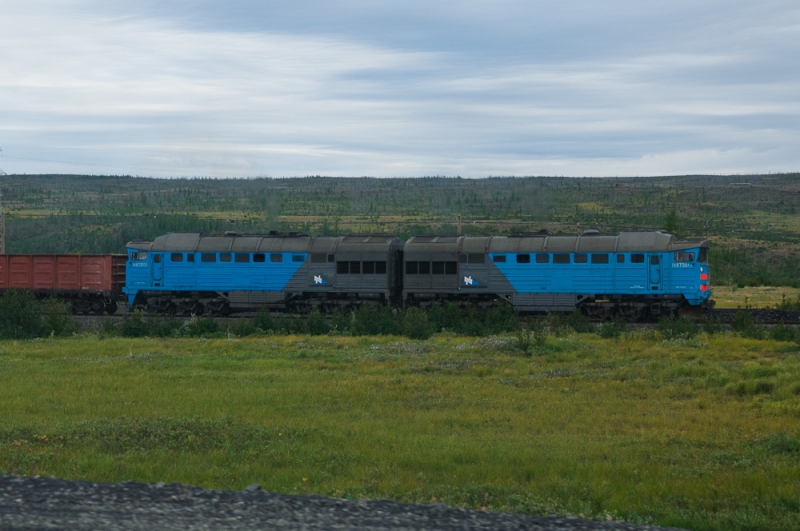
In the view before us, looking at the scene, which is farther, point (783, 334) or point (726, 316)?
point (726, 316)

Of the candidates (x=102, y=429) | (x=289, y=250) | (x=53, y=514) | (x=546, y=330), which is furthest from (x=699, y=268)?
(x=53, y=514)

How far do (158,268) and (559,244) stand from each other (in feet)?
60.4

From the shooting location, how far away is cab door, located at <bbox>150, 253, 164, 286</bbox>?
42.1m

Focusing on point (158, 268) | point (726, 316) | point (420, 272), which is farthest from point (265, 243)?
point (726, 316)

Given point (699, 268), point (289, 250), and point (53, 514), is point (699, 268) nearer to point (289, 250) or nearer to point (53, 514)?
point (289, 250)

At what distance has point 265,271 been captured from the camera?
41156mm

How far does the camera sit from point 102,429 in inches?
614

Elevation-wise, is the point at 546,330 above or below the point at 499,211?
below

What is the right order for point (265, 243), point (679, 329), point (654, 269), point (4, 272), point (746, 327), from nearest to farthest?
1. point (679, 329)
2. point (746, 327)
3. point (654, 269)
4. point (265, 243)
5. point (4, 272)

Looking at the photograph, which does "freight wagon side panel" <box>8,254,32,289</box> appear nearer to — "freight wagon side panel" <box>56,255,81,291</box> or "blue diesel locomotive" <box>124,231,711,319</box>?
"freight wagon side panel" <box>56,255,81,291</box>

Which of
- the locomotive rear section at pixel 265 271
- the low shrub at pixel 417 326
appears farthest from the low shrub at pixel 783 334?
the locomotive rear section at pixel 265 271

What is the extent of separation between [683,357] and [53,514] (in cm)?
2118

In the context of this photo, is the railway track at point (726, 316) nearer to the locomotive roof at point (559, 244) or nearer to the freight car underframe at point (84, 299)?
the freight car underframe at point (84, 299)

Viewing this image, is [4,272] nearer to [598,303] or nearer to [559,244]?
[559,244]
